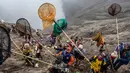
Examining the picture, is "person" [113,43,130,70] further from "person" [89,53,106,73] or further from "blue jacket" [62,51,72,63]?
"blue jacket" [62,51,72,63]

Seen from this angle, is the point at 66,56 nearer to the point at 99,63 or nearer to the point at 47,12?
the point at 99,63

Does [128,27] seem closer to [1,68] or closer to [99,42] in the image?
[99,42]

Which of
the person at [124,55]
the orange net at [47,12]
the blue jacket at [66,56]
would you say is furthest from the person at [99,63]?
the orange net at [47,12]

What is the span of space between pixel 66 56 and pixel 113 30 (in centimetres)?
1722

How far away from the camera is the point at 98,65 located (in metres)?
10.4

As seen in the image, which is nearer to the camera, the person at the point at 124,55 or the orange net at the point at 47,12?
the person at the point at 124,55

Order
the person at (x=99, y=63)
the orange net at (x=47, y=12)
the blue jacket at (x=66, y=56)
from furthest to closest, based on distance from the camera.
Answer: the orange net at (x=47, y=12)
the blue jacket at (x=66, y=56)
the person at (x=99, y=63)

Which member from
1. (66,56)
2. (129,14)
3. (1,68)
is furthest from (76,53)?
(129,14)

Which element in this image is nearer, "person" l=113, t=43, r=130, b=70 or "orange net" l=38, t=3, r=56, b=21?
"person" l=113, t=43, r=130, b=70

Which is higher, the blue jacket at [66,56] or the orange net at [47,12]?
the orange net at [47,12]

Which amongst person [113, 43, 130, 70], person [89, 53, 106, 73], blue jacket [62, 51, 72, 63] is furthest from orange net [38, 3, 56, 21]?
person [113, 43, 130, 70]

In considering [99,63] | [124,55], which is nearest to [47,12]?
[99,63]

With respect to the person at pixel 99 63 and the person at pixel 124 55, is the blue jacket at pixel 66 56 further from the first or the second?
the person at pixel 124 55

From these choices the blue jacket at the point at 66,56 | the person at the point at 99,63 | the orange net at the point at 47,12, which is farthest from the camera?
the orange net at the point at 47,12
